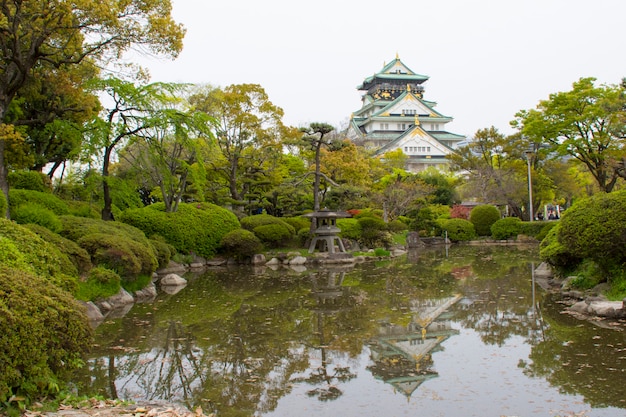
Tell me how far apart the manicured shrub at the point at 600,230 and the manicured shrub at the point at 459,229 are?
19.7m

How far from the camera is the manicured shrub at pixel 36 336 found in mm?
4145

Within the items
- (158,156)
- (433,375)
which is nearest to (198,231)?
(158,156)

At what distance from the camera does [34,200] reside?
13.4 meters

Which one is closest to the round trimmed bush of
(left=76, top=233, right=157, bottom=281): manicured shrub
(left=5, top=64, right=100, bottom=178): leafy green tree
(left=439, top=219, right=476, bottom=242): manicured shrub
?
(left=5, top=64, right=100, bottom=178): leafy green tree

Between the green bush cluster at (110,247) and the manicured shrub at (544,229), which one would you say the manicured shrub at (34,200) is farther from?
the manicured shrub at (544,229)

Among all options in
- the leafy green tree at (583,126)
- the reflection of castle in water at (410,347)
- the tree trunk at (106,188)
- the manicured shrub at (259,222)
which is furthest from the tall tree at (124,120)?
the leafy green tree at (583,126)

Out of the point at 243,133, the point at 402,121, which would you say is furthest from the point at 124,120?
the point at 402,121

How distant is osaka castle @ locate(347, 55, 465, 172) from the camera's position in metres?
49.0

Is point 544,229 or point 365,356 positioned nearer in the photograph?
point 365,356

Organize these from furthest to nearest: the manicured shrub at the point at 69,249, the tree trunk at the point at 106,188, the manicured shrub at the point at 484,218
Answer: the manicured shrub at the point at 484,218
the tree trunk at the point at 106,188
the manicured shrub at the point at 69,249

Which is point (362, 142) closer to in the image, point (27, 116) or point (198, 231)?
point (198, 231)

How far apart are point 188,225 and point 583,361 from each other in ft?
49.4

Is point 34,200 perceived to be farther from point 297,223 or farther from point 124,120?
point 297,223

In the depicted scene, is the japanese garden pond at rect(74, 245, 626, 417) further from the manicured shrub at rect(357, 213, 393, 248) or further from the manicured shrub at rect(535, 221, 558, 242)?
the manicured shrub at rect(535, 221, 558, 242)
